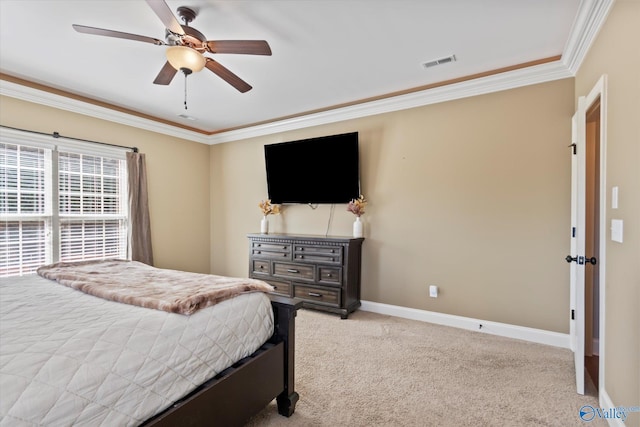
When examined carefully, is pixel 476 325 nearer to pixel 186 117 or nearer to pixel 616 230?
pixel 616 230

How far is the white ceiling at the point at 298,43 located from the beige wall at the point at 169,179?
15.0 inches

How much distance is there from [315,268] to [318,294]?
315 mm

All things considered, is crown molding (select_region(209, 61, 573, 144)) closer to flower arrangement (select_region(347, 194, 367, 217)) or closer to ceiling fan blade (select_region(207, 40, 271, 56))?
flower arrangement (select_region(347, 194, 367, 217))

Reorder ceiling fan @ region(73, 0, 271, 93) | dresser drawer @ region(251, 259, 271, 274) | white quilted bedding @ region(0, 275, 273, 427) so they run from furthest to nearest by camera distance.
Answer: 1. dresser drawer @ region(251, 259, 271, 274)
2. ceiling fan @ region(73, 0, 271, 93)
3. white quilted bedding @ region(0, 275, 273, 427)

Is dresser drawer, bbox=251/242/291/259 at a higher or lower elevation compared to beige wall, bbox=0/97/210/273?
lower

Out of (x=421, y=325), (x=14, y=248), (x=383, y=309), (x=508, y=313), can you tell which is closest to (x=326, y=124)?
(x=383, y=309)

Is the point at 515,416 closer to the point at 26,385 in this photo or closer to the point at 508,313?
the point at 508,313

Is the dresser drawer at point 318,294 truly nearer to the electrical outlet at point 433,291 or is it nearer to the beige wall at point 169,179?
the electrical outlet at point 433,291

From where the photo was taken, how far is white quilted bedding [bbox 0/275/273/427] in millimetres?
974

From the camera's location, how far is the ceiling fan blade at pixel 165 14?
1.73m

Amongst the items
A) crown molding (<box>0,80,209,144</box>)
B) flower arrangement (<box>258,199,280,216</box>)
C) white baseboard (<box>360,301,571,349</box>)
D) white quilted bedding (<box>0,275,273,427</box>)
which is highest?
crown molding (<box>0,80,209,144</box>)

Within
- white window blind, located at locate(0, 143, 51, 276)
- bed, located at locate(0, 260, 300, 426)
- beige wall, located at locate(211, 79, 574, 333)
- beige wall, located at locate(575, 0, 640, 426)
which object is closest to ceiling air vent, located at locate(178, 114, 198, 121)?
white window blind, located at locate(0, 143, 51, 276)

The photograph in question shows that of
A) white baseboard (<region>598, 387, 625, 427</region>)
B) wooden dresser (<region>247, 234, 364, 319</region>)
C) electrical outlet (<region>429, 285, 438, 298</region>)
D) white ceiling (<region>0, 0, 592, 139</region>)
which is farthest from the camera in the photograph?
wooden dresser (<region>247, 234, 364, 319</region>)

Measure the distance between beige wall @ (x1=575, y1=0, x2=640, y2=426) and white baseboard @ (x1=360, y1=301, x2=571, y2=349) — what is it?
1094mm
